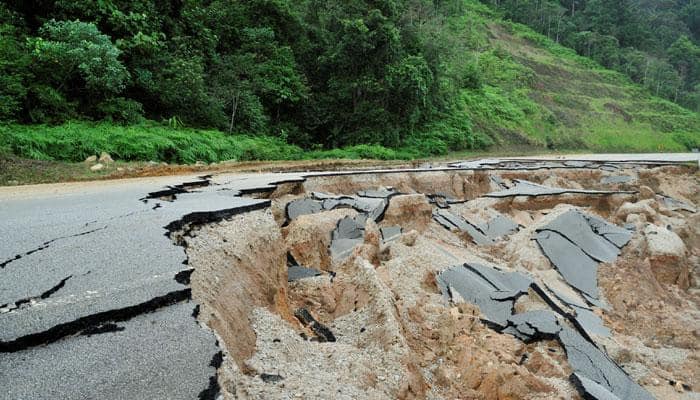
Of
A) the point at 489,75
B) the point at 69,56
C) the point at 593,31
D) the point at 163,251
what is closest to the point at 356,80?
the point at 69,56

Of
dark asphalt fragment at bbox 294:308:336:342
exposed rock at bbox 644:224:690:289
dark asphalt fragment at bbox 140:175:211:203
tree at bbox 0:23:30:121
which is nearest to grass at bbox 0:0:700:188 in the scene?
tree at bbox 0:23:30:121

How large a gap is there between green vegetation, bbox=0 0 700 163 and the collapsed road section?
5.54 m

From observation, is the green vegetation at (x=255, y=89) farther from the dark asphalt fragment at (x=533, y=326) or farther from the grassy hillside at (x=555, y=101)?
the dark asphalt fragment at (x=533, y=326)

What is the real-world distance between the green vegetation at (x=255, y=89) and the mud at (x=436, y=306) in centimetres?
658

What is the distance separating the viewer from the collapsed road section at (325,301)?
209cm

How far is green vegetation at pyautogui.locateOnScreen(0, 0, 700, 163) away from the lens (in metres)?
11.3

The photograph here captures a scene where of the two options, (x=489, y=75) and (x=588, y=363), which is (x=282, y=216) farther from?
(x=489, y=75)

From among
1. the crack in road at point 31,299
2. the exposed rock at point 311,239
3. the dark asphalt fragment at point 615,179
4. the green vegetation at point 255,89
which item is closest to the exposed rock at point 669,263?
the exposed rock at point 311,239

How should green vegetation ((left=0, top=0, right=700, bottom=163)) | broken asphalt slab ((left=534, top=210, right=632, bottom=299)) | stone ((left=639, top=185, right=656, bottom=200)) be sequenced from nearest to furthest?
broken asphalt slab ((left=534, top=210, right=632, bottom=299)) < green vegetation ((left=0, top=0, right=700, bottom=163)) < stone ((left=639, top=185, right=656, bottom=200))

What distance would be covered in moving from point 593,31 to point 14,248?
6904 centimetres

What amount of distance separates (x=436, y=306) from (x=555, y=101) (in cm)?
4071

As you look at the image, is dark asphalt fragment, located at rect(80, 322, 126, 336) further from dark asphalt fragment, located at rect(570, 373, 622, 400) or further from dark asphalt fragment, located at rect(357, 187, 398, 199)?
dark asphalt fragment, located at rect(357, 187, 398, 199)

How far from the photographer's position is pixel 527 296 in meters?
5.30

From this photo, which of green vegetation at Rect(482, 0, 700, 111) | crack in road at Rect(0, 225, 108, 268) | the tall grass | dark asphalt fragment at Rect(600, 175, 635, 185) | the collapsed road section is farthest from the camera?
green vegetation at Rect(482, 0, 700, 111)
